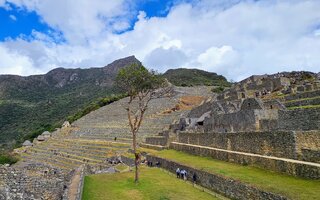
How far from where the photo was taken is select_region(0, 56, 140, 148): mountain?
71.2 metres

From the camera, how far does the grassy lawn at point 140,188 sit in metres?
11.9

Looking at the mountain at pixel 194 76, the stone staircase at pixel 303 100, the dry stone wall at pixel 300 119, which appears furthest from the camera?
the mountain at pixel 194 76

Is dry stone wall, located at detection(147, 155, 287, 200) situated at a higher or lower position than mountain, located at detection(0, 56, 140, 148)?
lower

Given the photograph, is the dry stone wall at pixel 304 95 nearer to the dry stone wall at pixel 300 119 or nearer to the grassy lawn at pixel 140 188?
the dry stone wall at pixel 300 119

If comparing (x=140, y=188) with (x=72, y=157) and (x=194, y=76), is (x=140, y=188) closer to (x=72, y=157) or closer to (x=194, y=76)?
(x=72, y=157)

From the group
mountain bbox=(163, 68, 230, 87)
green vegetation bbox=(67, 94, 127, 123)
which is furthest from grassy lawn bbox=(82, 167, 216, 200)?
mountain bbox=(163, 68, 230, 87)

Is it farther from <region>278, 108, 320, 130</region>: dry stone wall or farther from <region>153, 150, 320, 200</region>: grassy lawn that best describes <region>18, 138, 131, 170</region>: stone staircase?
<region>278, 108, 320, 130</region>: dry stone wall

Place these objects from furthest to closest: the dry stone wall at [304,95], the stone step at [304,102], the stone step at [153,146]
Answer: the stone step at [153,146] < the dry stone wall at [304,95] < the stone step at [304,102]

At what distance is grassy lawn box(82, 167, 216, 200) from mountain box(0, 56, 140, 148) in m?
46.4

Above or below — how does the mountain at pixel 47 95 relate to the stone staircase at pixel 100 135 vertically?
above

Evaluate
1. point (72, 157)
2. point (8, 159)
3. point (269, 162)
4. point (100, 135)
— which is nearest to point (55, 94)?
point (100, 135)

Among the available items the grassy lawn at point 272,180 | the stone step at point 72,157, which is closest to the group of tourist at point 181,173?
the grassy lawn at point 272,180

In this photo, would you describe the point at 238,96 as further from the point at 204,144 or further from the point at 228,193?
the point at 228,193

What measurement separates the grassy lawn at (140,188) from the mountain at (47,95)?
4640cm
